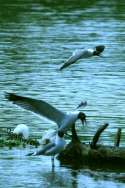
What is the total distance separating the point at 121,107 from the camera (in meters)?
26.6

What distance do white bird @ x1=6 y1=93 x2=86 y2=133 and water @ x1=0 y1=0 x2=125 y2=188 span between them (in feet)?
3.16

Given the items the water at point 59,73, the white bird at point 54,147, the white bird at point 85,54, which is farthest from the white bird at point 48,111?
the white bird at point 85,54

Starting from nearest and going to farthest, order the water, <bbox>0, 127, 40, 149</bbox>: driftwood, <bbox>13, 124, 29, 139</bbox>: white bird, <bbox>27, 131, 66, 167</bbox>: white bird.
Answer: <bbox>27, 131, 66, 167</bbox>: white bird, the water, <bbox>0, 127, 40, 149</bbox>: driftwood, <bbox>13, 124, 29, 139</bbox>: white bird

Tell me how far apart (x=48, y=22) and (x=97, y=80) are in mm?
15417

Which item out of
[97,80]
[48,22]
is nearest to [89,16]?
[48,22]

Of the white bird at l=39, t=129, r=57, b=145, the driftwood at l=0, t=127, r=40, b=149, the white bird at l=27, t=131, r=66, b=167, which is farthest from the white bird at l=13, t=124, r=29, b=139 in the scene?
the white bird at l=27, t=131, r=66, b=167

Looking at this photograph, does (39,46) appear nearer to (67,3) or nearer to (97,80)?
(97,80)

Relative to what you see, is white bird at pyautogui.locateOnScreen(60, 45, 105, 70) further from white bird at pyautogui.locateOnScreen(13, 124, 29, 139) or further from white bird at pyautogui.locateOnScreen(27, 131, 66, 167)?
white bird at pyautogui.locateOnScreen(13, 124, 29, 139)

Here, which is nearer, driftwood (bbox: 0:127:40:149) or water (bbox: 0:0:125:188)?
water (bbox: 0:0:125:188)

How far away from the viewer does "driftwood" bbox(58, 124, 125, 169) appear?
19562 mm

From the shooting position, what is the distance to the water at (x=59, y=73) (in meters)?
19.3

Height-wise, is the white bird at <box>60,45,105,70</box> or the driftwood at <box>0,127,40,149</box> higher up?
the white bird at <box>60,45,105,70</box>

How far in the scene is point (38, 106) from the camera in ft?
61.4

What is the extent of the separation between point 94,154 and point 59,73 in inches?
561
